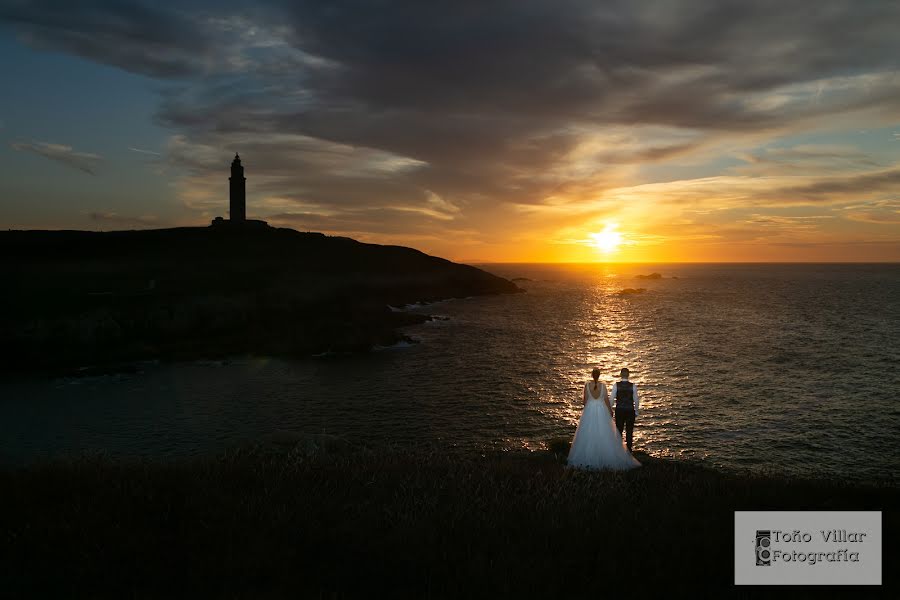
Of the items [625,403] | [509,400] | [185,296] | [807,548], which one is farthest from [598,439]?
[185,296]

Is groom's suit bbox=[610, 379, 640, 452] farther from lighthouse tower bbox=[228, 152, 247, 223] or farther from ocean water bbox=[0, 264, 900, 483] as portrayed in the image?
lighthouse tower bbox=[228, 152, 247, 223]

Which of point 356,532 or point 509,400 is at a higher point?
point 356,532

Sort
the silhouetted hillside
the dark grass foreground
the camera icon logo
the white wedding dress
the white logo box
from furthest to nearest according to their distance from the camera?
the silhouetted hillside < the white wedding dress < the camera icon logo < the white logo box < the dark grass foreground

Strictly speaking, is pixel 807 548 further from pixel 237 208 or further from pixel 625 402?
pixel 237 208

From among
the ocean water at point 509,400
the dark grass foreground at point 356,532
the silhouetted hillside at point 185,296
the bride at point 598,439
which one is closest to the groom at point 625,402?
the bride at point 598,439

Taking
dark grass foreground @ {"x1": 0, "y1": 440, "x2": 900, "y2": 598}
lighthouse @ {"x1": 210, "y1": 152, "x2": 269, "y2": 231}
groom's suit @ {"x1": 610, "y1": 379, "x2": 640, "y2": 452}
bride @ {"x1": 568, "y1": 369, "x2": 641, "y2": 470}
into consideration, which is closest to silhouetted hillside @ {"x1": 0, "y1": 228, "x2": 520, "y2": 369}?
lighthouse @ {"x1": 210, "y1": 152, "x2": 269, "y2": 231}

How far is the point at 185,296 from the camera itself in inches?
2645

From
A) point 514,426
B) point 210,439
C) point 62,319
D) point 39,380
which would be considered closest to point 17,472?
→ point 210,439

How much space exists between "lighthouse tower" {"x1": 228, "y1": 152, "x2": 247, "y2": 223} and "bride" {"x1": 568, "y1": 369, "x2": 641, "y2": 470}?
454ft

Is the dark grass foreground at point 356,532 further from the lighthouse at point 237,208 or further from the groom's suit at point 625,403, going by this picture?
the lighthouse at point 237,208

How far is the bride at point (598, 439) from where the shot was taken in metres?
14.4

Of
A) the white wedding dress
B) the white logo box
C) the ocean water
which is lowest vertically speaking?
the ocean water

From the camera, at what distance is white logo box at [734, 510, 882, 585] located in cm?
642

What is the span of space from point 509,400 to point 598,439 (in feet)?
79.6
